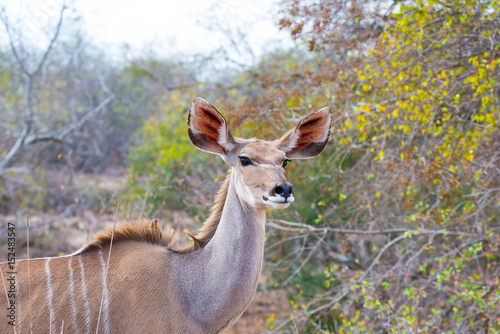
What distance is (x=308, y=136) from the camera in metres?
3.34

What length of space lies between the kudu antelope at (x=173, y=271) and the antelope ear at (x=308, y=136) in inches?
1.0

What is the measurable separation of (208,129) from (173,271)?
93 cm

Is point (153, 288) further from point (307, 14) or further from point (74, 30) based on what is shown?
point (74, 30)

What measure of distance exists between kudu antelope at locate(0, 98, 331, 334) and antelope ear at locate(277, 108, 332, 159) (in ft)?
0.08

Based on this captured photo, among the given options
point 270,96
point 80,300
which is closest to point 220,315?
point 80,300

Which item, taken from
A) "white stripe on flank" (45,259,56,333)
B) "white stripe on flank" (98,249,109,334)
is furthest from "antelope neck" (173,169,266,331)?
"white stripe on flank" (45,259,56,333)

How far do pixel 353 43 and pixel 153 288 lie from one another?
3859 millimetres

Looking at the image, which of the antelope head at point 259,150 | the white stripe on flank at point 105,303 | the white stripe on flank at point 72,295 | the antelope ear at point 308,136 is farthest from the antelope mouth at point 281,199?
the white stripe on flank at point 72,295

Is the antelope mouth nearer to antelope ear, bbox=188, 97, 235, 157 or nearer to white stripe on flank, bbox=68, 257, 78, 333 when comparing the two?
antelope ear, bbox=188, 97, 235, 157

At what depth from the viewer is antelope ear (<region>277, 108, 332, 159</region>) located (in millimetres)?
3240

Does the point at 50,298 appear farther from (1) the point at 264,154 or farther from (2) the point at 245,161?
(1) the point at 264,154

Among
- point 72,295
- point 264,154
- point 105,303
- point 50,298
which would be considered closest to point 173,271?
point 105,303

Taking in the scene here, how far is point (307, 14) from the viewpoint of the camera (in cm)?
539

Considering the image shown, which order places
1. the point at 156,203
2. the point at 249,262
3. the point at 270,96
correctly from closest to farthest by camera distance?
the point at 249,262, the point at 270,96, the point at 156,203
